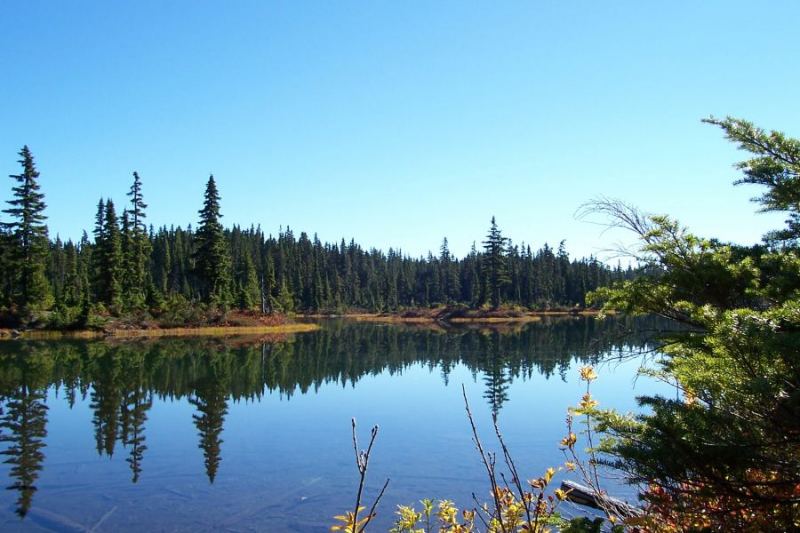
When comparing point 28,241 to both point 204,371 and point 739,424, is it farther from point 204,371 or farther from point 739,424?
point 739,424

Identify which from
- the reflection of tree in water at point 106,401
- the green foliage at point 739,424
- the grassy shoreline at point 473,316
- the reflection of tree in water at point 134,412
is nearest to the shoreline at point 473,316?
the grassy shoreline at point 473,316

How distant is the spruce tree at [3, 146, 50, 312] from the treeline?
8cm

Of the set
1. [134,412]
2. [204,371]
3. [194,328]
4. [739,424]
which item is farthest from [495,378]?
[194,328]

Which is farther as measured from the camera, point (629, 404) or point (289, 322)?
point (289, 322)

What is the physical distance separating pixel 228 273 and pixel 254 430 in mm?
44768

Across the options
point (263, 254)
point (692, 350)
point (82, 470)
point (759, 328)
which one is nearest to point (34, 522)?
point (82, 470)

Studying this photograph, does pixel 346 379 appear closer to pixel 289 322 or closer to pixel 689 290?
pixel 689 290

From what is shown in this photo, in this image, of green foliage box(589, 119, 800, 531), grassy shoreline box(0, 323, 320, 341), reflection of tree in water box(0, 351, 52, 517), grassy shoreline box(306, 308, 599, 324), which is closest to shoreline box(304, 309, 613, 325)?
grassy shoreline box(306, 308, 599, 324)

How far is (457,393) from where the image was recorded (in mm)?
20953

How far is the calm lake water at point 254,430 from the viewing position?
9156 mm

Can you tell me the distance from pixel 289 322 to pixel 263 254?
58989 millimetres

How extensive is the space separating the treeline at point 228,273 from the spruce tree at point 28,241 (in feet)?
0.26

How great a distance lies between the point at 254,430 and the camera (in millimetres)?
14875

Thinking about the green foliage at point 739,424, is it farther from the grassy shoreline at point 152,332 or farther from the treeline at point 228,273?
the grassy shoreline at point 152,332
